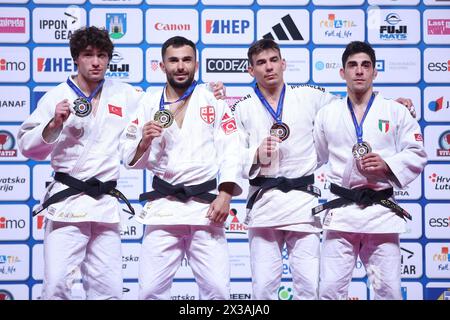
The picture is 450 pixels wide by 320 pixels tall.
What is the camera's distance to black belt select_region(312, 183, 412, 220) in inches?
182

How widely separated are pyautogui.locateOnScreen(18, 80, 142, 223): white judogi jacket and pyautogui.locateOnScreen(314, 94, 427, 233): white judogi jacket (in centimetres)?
141

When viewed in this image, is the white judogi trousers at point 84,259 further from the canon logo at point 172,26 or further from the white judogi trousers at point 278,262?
the canon logo at point 172,26

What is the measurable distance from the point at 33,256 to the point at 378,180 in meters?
3.09

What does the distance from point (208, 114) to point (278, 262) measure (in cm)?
108

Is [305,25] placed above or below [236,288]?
above

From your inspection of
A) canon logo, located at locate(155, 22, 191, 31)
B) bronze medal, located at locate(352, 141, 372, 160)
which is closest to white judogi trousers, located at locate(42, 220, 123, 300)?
bronze medal, located at locate(352, 141, 372, 160)

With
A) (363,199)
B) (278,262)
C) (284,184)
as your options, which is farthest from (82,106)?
(363,199)

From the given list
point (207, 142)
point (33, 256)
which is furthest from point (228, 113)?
point (33, 256)

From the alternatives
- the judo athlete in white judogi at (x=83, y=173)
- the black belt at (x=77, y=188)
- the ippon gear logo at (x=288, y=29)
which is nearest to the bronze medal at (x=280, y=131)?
the judo athlete in white judogi at (x=83, y=173)

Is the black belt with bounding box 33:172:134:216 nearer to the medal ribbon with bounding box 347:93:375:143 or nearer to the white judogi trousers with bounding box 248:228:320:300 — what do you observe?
the white judogi trousers with bounding box 248:228:320:300

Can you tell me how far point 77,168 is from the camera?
15.1ft

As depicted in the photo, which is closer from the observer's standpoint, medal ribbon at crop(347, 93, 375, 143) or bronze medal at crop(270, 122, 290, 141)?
medal ribbon at crop(347, 93, 375, 143)

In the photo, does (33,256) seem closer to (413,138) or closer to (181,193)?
(181,193)
